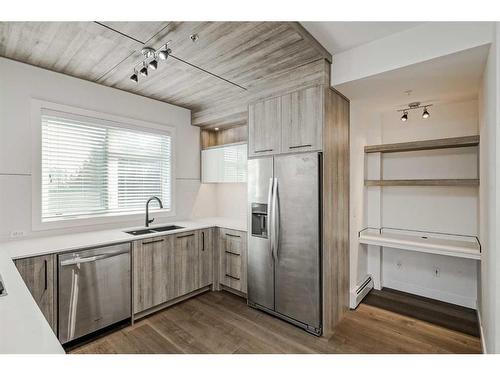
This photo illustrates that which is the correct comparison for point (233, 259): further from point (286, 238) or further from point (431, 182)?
point (431, 182)

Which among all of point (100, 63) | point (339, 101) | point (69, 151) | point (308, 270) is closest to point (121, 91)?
point (100, 63)

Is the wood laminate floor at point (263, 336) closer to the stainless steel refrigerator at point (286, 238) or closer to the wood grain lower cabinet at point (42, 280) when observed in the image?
the stainless steel refrigerator at point (286, 238)

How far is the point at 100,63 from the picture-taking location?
7.68 feet

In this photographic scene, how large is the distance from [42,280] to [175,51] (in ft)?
6.98

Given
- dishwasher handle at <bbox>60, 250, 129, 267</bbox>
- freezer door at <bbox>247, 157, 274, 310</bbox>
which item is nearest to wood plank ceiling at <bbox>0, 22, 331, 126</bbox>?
freezer door at <bbox>247, 157, 274, 310</bbox>

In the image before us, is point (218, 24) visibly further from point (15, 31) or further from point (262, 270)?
point (262, 270)

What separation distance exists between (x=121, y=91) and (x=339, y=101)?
8.23ft

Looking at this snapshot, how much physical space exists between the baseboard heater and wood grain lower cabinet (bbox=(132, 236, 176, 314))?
2.05 meters

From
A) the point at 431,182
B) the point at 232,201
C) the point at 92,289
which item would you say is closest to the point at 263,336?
the point at 92,289

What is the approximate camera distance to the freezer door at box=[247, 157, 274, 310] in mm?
2680

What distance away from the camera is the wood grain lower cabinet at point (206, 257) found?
10.4 feet

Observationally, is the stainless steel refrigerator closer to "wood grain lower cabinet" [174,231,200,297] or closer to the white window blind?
"wood grain lower cabinet" [174,231,200,297]

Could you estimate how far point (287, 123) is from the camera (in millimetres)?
2518

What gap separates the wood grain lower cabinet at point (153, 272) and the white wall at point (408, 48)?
2448 mm
